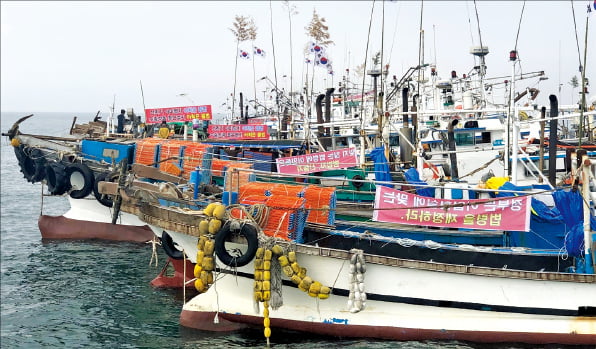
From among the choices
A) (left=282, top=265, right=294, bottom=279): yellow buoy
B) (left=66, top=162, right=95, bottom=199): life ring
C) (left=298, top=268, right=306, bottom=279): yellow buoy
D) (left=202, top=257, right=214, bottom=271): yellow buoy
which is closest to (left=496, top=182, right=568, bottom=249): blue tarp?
(left=298, top=268, right=306, bottom=279): yellow buoy

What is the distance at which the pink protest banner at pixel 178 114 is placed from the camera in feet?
81.0

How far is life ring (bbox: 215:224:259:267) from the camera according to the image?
38.2ft

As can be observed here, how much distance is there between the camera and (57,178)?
22.9 m

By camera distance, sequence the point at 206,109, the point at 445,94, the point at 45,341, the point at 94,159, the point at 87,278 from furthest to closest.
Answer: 1. the point at 445,94
2. the point at 206,109
3. the point at 94,159
4. the point at 87,278
5. the point at 45,341

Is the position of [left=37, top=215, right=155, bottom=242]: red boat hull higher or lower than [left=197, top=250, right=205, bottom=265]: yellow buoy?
lower

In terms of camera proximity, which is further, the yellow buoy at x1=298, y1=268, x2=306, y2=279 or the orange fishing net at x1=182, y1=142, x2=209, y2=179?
the orange fishing net at x1=182, y1=142, x2=209, y2=179

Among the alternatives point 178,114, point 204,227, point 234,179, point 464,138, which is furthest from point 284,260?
point 178,114

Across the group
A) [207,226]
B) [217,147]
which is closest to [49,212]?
[217,147]

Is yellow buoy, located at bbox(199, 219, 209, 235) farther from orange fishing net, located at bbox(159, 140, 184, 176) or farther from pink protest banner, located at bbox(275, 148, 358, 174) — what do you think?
orange fishing net, located at bbox(159, 140, 184, 176)

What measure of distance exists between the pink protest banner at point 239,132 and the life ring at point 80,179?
5.46m

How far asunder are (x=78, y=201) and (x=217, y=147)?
6.76m

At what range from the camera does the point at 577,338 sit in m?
11.5

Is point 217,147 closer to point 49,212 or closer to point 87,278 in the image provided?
point 87,278

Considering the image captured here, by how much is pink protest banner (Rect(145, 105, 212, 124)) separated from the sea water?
18.2 ft
